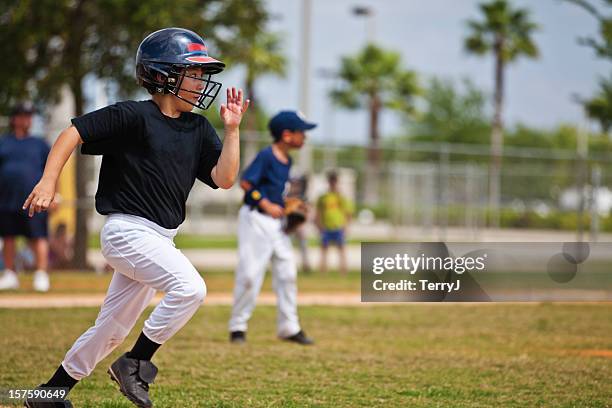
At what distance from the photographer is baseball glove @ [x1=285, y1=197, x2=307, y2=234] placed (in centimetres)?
999

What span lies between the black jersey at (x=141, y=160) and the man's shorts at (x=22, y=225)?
7.61 metres

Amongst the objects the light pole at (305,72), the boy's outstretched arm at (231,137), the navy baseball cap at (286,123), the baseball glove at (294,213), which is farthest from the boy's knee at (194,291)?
the light pole at (305,72)

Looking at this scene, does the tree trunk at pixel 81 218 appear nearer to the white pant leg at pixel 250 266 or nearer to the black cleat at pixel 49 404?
the white pant leg at pixel 250 266

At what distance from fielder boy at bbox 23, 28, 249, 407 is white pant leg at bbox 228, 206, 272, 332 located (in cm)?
354

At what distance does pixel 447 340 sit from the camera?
9.66 m

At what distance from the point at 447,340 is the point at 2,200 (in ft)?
21.3

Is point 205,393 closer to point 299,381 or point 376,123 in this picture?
point 299,381

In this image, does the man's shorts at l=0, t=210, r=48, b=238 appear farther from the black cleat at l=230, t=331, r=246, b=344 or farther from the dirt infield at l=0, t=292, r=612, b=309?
the black cleat at l=230, t=331, r=246, b=344

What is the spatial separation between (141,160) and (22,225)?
26.4 ft

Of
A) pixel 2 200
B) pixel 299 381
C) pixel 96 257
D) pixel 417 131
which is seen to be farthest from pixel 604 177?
pixel 417 131

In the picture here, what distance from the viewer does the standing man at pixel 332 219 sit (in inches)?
757

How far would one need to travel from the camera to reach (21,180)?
42.9ft

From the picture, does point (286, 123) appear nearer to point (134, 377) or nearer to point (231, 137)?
point (231, 137)

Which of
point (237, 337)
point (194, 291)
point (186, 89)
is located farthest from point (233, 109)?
point (237, 337)
